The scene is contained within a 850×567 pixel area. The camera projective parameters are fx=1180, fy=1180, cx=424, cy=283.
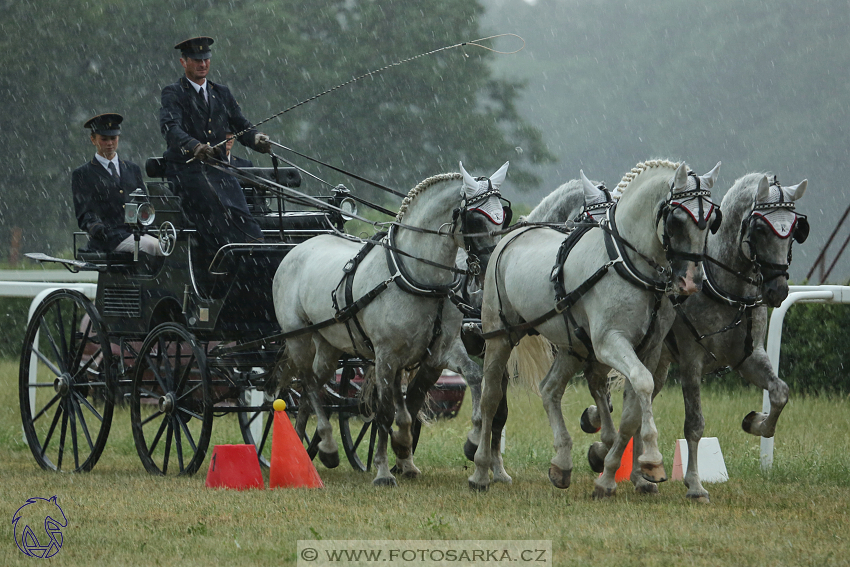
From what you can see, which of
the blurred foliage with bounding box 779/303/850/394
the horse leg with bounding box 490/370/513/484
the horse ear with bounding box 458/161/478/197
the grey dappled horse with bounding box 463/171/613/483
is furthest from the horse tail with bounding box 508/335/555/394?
the blurred foliage with bounding box 779/303/850/394

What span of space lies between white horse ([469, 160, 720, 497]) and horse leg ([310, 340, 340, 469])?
123cm

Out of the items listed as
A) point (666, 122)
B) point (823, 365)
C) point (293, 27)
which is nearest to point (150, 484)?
point (823, 365)

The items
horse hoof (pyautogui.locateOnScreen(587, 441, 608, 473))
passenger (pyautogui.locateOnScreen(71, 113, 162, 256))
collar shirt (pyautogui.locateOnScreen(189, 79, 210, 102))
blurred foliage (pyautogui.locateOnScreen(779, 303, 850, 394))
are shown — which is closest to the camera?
horse hoof (pyautogui.locateOnScreen(587, 441, 608, 473))

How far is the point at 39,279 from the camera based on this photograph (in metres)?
18.4

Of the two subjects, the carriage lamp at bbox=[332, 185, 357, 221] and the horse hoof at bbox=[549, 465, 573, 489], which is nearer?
the horse hoof at bbox=[549, 465, 573, 489]

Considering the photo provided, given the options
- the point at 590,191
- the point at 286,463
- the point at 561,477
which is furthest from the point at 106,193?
the point at 561,477

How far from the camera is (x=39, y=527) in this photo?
A: 5.95 metres

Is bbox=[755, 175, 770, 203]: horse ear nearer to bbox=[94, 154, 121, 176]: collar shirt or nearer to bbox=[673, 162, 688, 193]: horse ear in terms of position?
bbox=[673, 162, 688, 193]: horse ear

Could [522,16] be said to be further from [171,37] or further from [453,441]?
[453,441]

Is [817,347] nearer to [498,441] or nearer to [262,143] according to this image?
[498,441]

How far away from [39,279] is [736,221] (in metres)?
14.0

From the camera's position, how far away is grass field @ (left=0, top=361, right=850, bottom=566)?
208 inches

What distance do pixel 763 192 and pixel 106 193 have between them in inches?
197

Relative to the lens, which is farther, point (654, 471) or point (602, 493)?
point (602, 493)
